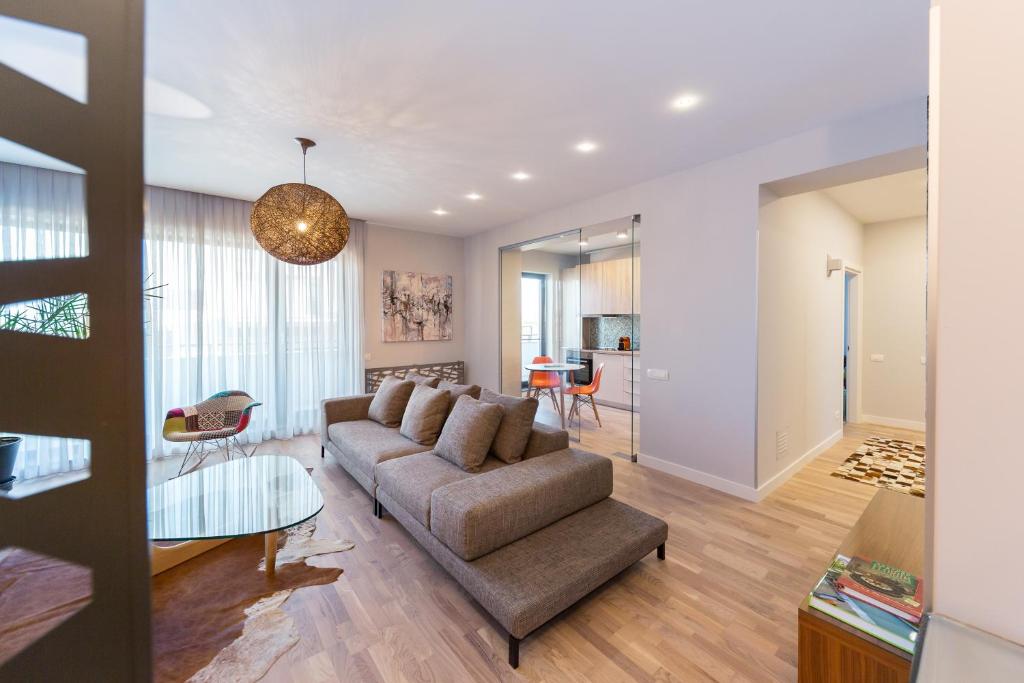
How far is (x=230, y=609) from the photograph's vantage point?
1977 millimetres

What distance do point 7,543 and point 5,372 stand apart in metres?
0.14

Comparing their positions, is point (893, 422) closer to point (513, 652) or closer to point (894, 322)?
point (894, 322)

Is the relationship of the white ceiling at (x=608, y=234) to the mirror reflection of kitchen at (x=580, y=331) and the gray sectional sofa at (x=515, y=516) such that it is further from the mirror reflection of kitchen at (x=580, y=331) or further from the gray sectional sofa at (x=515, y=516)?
the gray sectional sofa at (x=515, y=516)

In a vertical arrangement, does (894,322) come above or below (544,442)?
above

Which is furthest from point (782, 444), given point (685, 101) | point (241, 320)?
point (241, 320)

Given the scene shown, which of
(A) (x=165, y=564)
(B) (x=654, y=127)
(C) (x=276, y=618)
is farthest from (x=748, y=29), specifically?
(A) (x=165, y=564)

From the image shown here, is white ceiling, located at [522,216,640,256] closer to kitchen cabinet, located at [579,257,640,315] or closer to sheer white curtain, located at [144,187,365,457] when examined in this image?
kitchen cabinet, located at [579,257,640,315]

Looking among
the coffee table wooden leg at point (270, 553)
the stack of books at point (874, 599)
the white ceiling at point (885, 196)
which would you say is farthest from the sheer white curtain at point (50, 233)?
the white ceiling at point (885, 196)

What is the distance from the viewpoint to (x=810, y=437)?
13.1 feet

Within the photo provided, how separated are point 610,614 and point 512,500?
2.30 feet

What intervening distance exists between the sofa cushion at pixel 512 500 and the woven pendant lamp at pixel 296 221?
6.07 ft

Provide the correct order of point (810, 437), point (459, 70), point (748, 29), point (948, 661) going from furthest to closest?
point (810, 437), point (459, 70), point (748, 29), point (948, 661)

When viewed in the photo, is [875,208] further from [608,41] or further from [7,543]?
[7,543]

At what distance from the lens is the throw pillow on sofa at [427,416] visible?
320cm
